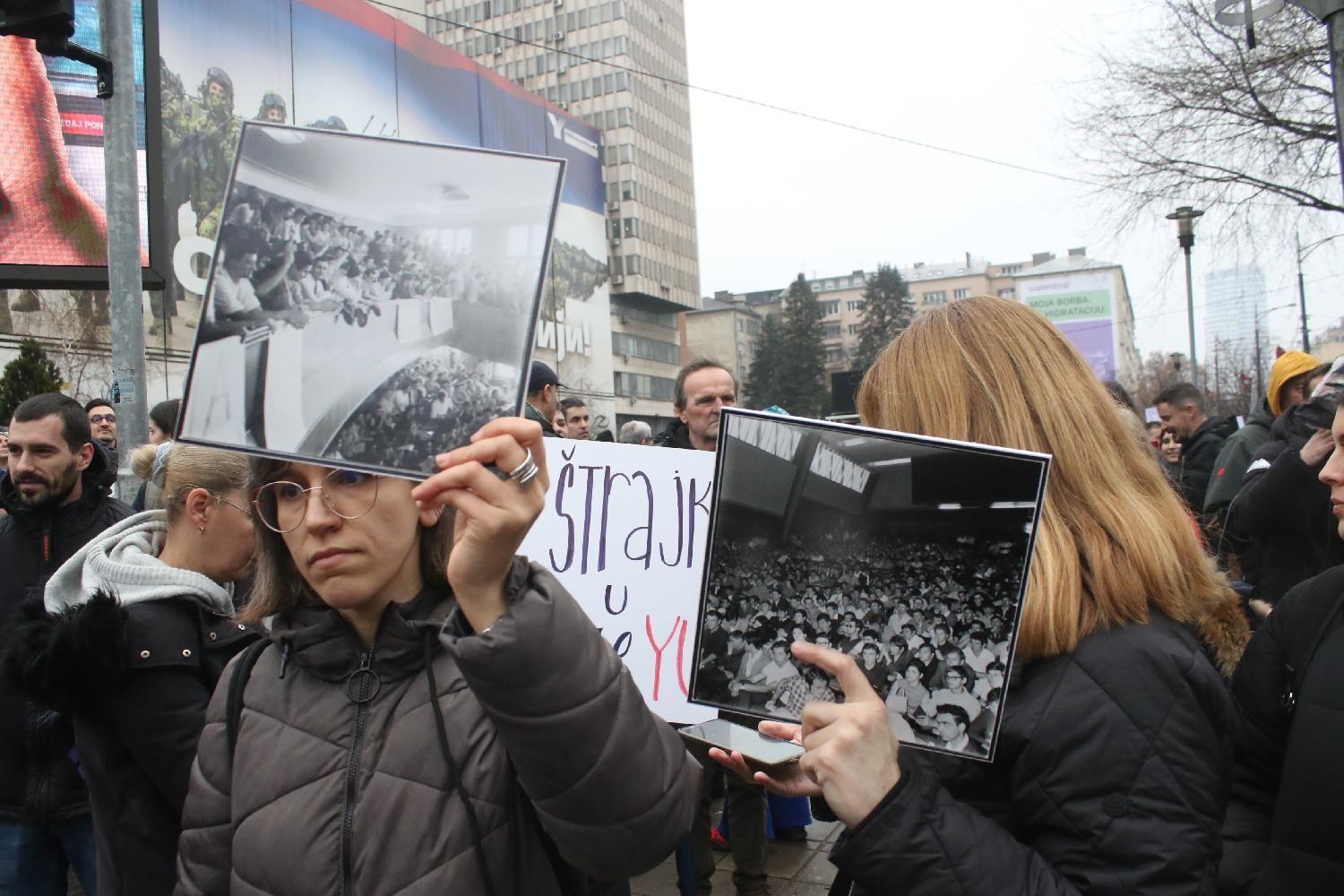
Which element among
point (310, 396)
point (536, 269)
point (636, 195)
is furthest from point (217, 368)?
point (636, 195)

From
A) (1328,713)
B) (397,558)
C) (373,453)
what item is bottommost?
(1328,713)

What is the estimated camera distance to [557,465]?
10.7 ft

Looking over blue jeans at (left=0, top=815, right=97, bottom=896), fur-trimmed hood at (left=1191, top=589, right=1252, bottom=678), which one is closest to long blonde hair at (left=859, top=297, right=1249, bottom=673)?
fur-trimmed hood at (left=1191, top=589, right=1252, bottom=678)

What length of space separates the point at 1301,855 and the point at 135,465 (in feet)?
11.5

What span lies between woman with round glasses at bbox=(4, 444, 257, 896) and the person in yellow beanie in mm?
4293

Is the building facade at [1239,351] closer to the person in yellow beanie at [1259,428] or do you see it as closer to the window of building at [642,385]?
the person in yellow beanie at [1259,428]

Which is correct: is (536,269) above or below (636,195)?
below

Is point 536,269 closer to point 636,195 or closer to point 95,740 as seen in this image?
point 95,740

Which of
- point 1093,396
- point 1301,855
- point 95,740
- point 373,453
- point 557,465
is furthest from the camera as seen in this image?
point 557,465

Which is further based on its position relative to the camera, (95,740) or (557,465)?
(557,465)

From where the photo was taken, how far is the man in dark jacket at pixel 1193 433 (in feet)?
21.5

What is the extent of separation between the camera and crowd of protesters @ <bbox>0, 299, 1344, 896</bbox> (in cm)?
123

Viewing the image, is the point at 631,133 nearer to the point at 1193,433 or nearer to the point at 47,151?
the point at 47,151

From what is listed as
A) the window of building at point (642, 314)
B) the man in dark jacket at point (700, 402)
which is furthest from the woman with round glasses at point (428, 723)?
the window of building at point (642, 314)
